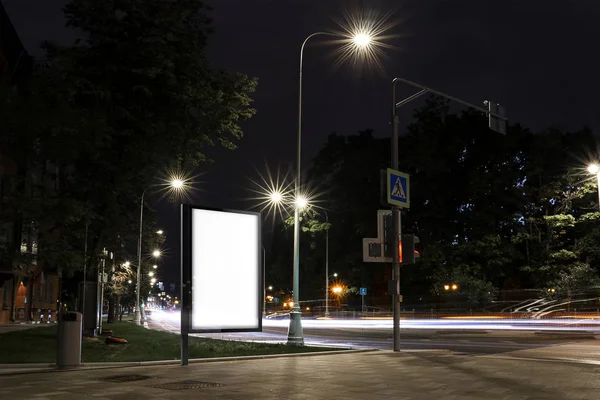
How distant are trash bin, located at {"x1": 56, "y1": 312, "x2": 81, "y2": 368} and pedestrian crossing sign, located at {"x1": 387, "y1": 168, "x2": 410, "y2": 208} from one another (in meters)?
9.02

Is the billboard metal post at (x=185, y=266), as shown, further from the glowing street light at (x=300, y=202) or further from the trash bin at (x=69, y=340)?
the glowing street light at (x=300, y=202)

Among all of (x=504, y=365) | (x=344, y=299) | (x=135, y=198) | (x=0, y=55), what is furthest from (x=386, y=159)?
(x=504, y=365)

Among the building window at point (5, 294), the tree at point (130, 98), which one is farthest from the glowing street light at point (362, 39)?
the building window at point (5, 294)

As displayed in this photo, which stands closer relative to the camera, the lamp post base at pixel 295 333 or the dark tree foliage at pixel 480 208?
the lamp post base at pixel 295 333

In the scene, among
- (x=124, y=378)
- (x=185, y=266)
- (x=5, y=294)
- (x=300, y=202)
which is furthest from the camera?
(x=5, y=294)

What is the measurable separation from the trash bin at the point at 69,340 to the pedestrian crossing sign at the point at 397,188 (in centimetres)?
902

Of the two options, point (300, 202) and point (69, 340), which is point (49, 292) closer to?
point (300, 202)

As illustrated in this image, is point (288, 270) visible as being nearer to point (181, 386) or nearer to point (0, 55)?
point (0, 55)

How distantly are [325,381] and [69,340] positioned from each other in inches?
232

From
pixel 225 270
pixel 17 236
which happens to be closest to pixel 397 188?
pixel 225 270

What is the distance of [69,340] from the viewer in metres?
13.5

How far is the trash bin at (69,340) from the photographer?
13438 mm

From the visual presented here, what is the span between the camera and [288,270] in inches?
4001

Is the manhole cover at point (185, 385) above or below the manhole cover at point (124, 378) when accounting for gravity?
above
